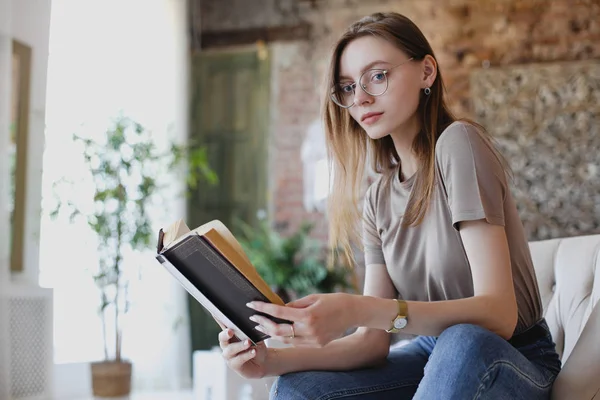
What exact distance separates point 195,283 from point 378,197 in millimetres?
577

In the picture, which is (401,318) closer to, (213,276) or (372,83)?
(213,276)

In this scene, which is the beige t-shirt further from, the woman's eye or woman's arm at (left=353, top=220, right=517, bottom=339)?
the woman's eye

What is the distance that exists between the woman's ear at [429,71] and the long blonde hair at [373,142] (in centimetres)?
1

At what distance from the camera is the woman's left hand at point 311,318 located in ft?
3.97

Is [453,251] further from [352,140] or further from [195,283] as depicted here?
[195,283]

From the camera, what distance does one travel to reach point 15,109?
137 inches

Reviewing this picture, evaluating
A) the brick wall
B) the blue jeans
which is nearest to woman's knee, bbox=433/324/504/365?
the blue jeans

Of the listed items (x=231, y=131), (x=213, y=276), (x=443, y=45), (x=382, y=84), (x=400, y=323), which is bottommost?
(x=400, y=323)

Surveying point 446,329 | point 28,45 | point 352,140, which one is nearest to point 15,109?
point 28,45

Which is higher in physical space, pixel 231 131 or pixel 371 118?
pixel 231 131

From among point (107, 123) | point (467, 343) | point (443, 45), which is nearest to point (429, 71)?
point (467, 343)

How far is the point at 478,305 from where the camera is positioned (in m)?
1.30

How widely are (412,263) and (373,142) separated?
1.08 ft

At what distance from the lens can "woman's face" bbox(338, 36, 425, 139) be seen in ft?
5.09
